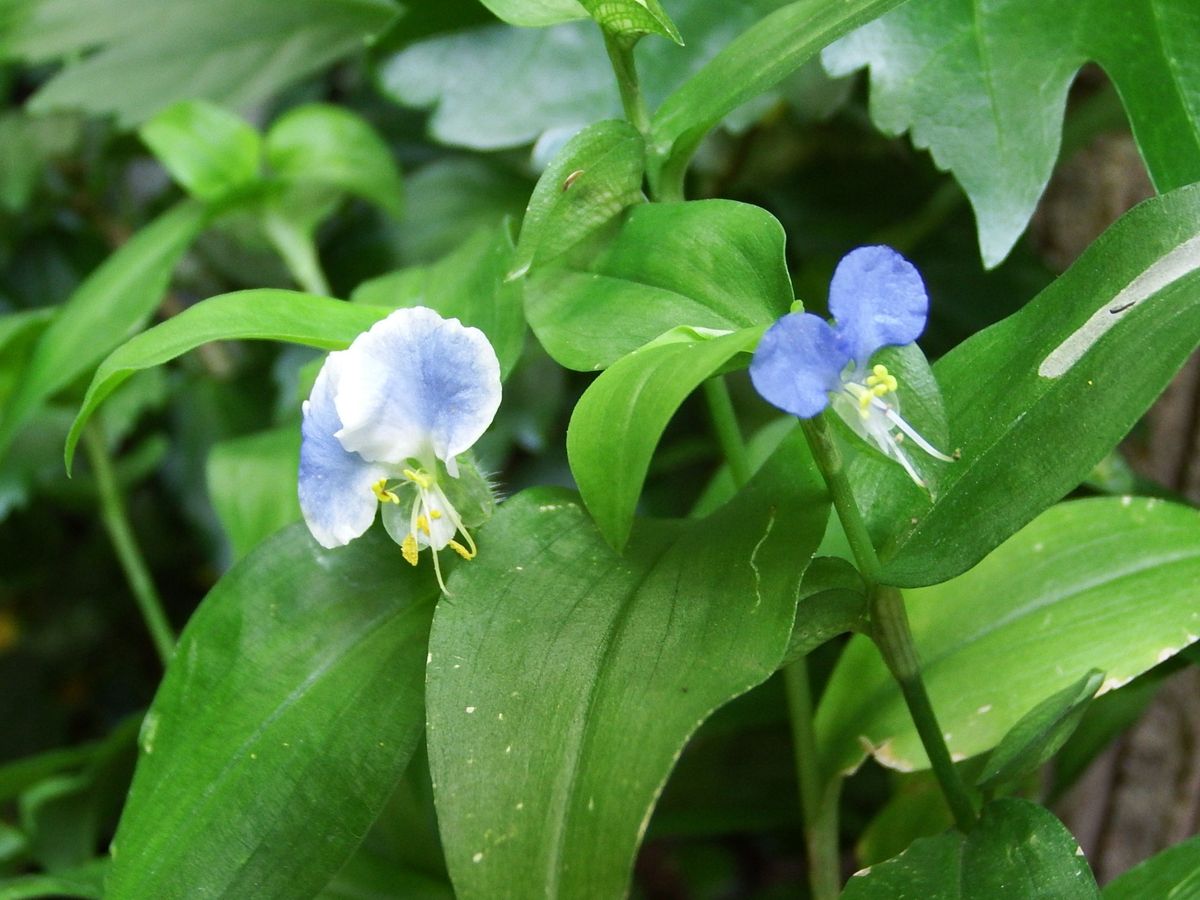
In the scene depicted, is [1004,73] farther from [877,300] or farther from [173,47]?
[173,47]

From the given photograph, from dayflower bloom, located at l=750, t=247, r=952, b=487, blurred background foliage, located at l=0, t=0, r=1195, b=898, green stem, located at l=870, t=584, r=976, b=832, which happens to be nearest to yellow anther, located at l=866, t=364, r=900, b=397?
dayflower bloom, located at l=750, t=247, r=952, b=487

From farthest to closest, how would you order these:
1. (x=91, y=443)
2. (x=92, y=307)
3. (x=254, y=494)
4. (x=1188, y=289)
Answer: (x=91, y=443) < (x=92, y=307) < (x=254, y=494) < (x=1188, y=289)

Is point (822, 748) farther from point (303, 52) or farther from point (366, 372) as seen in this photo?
point (303, 52)

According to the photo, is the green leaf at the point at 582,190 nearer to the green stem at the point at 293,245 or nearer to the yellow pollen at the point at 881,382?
the yellow pollen at the point at 881,382

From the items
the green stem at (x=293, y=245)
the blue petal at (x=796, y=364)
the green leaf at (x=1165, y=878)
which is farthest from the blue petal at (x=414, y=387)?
the green stem at (x=293, y=245)

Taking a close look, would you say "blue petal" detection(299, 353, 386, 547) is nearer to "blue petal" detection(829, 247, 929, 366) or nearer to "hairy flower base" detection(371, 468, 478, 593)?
"hairy flower base" detection(371, 468, 478, 593)

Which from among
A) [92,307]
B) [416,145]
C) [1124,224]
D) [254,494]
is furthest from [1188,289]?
[416,145]

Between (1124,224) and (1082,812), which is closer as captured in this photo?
(1124,224)
